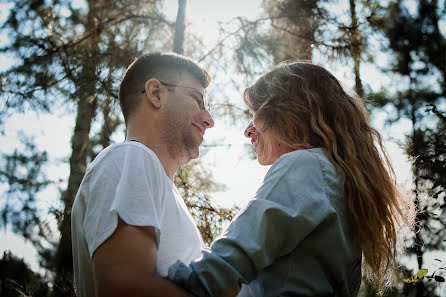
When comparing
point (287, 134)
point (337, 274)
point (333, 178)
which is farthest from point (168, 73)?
point (337, 274)

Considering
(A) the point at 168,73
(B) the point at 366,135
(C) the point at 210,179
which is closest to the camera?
(B) the point at 366,135

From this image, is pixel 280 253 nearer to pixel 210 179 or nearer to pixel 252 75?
pixel 210 179

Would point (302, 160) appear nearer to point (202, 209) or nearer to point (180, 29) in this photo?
point (202, 209)

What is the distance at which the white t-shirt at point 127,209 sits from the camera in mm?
1144

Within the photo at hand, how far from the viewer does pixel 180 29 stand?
484 centimetres

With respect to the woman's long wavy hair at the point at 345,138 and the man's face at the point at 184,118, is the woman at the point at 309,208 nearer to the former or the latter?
the woman's long wavy hair at the point at 345,138

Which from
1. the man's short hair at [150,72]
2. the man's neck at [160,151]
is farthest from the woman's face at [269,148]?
the man's short hair at [150,72]

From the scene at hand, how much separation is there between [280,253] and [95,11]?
235 inches

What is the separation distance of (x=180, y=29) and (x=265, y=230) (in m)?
4.21

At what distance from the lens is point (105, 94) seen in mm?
4727

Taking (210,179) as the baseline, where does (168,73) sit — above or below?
below

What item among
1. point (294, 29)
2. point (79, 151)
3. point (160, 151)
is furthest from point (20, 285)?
point (294, 29)

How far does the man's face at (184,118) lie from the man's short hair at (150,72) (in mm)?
55

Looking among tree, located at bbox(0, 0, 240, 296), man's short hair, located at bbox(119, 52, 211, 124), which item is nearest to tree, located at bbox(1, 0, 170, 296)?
tree, located at bbox(0, 0, 240, 296)
